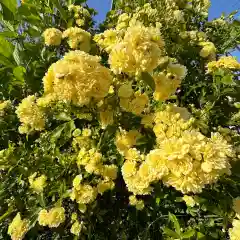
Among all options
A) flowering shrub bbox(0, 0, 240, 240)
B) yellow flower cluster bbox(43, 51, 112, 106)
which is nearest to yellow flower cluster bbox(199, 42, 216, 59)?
flowering shrub bbox(0, 0, 240, 240)

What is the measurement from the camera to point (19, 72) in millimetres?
1466

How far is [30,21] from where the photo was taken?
1.70m

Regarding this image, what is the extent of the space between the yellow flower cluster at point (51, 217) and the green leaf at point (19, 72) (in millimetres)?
553

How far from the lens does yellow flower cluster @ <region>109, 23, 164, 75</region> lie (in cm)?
93

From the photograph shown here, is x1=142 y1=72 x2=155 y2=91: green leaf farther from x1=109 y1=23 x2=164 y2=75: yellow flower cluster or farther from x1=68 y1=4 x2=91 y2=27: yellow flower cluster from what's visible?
x1=68 y1=4 x2=91 y2=27: yellow flower cluster

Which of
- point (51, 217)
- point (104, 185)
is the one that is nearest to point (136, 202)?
point (104, 185)

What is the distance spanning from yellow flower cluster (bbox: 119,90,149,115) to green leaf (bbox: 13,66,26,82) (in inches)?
23.9

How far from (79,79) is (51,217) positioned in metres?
0.54

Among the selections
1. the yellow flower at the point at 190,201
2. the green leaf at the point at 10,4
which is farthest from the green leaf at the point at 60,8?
the yellow flower at the point at 190,201

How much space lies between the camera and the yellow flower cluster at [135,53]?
3.06ft

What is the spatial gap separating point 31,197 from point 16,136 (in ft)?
0.98

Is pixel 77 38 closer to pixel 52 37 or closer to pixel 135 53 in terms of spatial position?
pixel 52 37

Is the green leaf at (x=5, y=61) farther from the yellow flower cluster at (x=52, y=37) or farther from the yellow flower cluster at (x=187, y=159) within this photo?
the yellow flower cluster at (x=187, y=159)

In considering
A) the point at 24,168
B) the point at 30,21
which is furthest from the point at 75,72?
the point at 30,21
